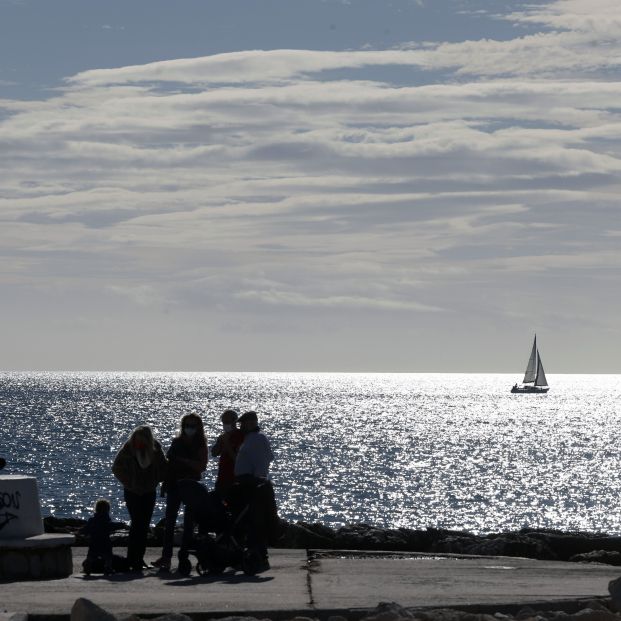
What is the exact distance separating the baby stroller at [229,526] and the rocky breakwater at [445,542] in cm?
245

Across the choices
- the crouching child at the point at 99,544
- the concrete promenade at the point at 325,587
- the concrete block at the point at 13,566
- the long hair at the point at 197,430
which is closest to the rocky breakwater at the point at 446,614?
the concrete promenade at the point at 325,587

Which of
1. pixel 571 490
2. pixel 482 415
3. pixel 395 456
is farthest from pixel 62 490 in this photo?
pixel 482 415

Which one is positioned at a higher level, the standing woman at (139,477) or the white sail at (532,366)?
the white sail at (532,366)

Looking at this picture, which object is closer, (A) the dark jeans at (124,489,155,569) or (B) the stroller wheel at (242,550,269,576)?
(B) the stroller wheel at (242,550,269,576)

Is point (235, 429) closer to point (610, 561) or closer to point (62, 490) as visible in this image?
point (610, 561)

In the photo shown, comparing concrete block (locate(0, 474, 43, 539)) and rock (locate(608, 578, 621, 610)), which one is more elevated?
concrete block (locate(0, 474, 43, 539))

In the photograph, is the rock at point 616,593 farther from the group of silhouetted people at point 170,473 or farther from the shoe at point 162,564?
the shoe at point 162,564

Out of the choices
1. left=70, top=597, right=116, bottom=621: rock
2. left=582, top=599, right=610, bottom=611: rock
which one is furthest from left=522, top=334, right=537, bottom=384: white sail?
left=70, top=597, right=116, bottom=621: rock

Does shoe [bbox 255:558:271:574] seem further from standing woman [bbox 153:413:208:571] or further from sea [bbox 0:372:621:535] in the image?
sea [bbox 0:372:621:535]

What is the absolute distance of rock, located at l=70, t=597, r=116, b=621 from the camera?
30.0 ft

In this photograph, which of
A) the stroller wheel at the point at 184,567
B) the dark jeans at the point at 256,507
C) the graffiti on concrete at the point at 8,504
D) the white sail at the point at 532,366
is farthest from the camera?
the white sail at the point at 532,366

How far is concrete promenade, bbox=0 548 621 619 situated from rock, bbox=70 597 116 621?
82 centimetres

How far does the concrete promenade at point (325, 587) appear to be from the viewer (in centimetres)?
1041

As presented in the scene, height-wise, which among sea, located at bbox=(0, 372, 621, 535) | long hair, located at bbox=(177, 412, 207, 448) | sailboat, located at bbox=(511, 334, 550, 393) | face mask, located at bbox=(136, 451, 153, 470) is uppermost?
sailboat, located at bbox=(511, 334, 550, 393)
